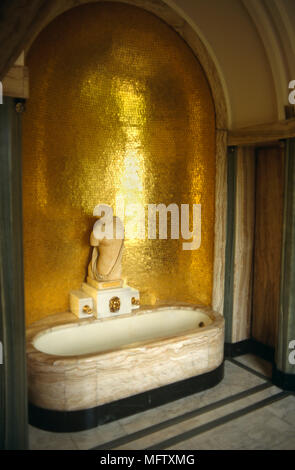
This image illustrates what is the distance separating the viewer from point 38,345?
150 inches

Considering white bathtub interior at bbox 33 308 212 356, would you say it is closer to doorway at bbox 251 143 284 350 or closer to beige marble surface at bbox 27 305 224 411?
beige marble surface at bbox 27 305 224 411

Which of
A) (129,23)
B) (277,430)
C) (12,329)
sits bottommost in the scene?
(277,430)

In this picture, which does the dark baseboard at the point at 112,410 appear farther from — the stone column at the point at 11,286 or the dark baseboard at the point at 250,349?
the dark baseboard at the point at 250,349

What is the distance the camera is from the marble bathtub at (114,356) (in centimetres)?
328

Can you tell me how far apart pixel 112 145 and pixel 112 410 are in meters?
2.72

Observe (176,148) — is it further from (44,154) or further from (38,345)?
(38,345)

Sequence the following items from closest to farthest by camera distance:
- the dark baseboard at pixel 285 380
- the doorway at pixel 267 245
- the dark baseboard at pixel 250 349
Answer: the dark baseboard at pixel 285 380 < the doorway at pixel 267 245 < the dark baseboard at pixel 250 349

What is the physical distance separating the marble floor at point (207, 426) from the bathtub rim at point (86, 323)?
0.60 m

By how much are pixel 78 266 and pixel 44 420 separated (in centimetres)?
163

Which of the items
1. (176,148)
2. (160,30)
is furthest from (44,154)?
(160,30)

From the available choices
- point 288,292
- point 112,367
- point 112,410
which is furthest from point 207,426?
point 288,292

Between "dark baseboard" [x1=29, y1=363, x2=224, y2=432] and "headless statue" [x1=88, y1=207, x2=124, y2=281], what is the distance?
4.21 ft

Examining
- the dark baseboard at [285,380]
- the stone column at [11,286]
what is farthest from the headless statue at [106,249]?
the dark baseboard at [285,380]

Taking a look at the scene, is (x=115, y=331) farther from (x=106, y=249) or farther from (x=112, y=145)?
(x=112, y=145)
